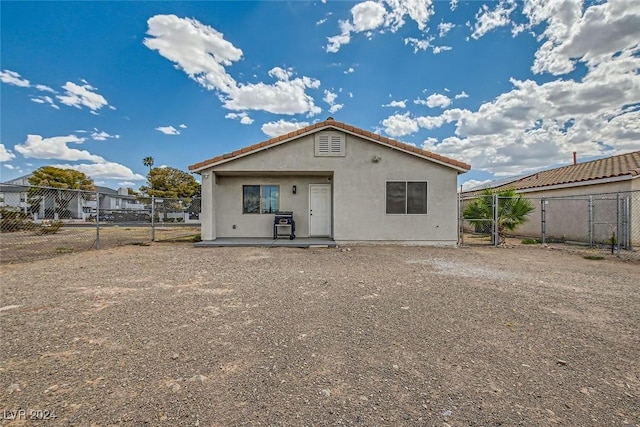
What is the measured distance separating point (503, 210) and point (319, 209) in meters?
7.00

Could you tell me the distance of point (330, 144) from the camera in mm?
9852

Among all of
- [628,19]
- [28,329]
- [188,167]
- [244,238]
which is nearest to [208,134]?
[188,167]

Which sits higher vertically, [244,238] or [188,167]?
[188,167]

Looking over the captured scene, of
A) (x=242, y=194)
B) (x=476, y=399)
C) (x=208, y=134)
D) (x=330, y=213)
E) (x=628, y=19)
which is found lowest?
(x=476, y=399)

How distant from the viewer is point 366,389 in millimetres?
2064

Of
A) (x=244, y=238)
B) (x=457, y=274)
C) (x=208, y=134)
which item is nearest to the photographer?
(x=457, y=274)

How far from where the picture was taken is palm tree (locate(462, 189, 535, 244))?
10125 mm

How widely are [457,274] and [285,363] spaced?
464 cm

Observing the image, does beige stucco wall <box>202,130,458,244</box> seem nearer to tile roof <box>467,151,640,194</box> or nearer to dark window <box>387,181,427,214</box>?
dark window <box>387,181,427,214</box>

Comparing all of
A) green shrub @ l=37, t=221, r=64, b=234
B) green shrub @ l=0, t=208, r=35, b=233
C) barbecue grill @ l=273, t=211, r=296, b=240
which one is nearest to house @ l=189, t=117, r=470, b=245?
barbecue grill @ l=273, t=211, r=296, b=240

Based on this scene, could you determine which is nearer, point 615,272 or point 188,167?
point 615,272

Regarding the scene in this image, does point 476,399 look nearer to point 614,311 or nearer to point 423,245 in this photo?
point 614,311

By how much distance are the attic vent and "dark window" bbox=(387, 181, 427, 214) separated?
216 centimetres

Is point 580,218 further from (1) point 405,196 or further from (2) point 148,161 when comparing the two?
(2) point 148,161
